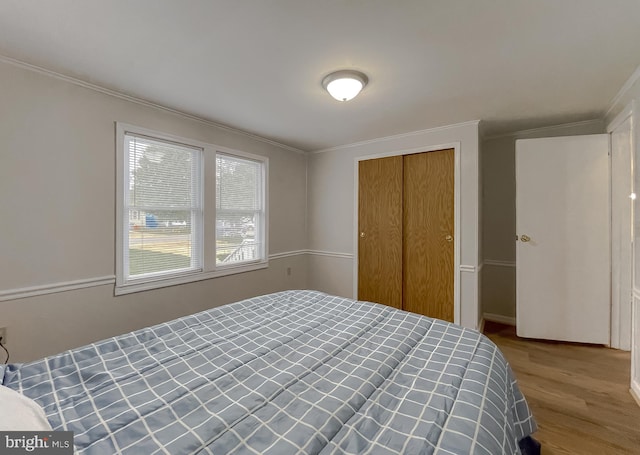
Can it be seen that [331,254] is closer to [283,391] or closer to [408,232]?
[408,232]

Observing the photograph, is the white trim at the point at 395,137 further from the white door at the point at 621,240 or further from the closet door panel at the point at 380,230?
the white door at the point at 621,240

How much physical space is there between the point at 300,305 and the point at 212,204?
171 cm

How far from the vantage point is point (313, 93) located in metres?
2.29

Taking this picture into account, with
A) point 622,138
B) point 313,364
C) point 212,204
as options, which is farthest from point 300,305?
point 622,138

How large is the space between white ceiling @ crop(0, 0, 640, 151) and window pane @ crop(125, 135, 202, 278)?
498 millimetres

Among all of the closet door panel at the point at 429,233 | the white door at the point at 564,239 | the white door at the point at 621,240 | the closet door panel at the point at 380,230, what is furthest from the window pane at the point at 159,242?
the white door at the point at 621,240

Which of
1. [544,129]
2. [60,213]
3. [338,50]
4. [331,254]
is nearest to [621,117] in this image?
[544,129]

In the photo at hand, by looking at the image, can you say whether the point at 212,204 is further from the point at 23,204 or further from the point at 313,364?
the point at 313,364

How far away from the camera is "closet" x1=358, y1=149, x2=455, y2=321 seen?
3.14m

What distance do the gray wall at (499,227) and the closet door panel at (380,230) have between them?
1.16 metres

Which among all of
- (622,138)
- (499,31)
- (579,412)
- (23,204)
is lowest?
(579,412)

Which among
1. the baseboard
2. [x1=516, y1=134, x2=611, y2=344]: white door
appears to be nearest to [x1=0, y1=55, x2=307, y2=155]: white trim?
[x1=516, y1=134, x2=611, y2=344]: white door

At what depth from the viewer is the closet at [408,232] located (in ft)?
10.3

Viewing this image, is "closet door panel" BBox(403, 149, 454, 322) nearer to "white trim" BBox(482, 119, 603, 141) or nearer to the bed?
"white trim" BBox(482, 119, 603, 141)
